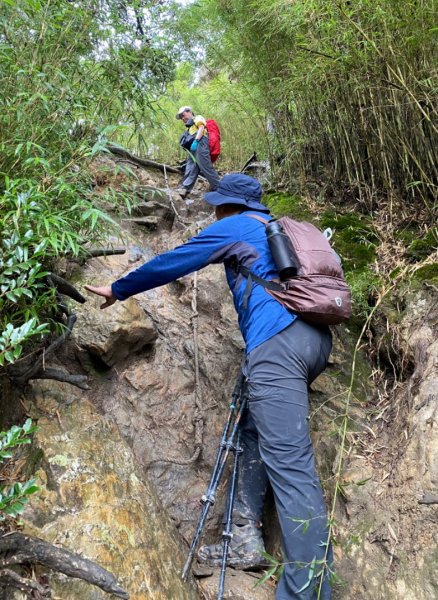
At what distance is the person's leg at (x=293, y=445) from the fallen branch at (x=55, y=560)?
80 cm

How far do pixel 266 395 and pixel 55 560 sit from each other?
116 centimetres

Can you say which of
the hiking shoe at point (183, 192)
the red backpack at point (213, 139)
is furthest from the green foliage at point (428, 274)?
the red backpack at point (213, 139)

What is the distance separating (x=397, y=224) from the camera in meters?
3.69

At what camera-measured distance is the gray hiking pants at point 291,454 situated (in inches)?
77.1

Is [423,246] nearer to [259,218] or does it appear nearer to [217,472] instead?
[259,218]

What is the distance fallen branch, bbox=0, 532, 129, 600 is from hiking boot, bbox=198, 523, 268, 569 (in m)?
0.86

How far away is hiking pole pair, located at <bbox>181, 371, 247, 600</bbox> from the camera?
2192 millimetres

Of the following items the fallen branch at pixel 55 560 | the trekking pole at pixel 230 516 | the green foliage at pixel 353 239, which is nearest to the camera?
the fallen branch at pixel 55 560

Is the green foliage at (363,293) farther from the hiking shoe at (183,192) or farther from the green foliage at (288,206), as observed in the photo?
the hiking shoe at (183,192)

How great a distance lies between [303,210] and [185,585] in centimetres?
358

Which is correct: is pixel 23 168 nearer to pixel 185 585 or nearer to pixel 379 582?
pixel 185 585

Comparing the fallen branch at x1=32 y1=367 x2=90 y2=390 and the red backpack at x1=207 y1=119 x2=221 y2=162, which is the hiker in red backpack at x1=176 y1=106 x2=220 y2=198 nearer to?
the red backpack at x1=207 y1=119 x2=221 y2=162

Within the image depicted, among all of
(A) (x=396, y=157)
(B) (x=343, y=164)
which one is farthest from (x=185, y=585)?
(B) (x=343, y=164)

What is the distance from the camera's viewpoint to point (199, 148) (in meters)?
6.08
